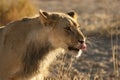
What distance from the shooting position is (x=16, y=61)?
842cm

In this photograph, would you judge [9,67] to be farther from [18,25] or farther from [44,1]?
[44,1]

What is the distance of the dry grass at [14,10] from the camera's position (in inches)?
546

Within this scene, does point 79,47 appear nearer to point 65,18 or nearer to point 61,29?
point 61,29

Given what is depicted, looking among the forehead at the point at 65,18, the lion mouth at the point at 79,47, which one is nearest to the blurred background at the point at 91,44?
the lion mouth at the point at 79,47

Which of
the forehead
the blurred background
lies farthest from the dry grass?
the forehead

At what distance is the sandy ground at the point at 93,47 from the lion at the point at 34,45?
912mm

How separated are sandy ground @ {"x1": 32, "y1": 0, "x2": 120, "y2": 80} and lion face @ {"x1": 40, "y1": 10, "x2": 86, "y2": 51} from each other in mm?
972

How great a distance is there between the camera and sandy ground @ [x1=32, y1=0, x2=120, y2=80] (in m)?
10.6

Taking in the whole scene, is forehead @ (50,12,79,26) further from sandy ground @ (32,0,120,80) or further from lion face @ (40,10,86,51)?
sandy ground @ (32,0,120,80)

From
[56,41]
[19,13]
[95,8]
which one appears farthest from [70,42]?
[95,8]

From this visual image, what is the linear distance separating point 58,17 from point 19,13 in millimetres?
6095

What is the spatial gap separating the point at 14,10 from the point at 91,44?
251 cm

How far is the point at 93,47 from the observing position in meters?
13.9

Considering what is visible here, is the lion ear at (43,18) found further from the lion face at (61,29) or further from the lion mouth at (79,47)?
the lion mouth at (79,47)
